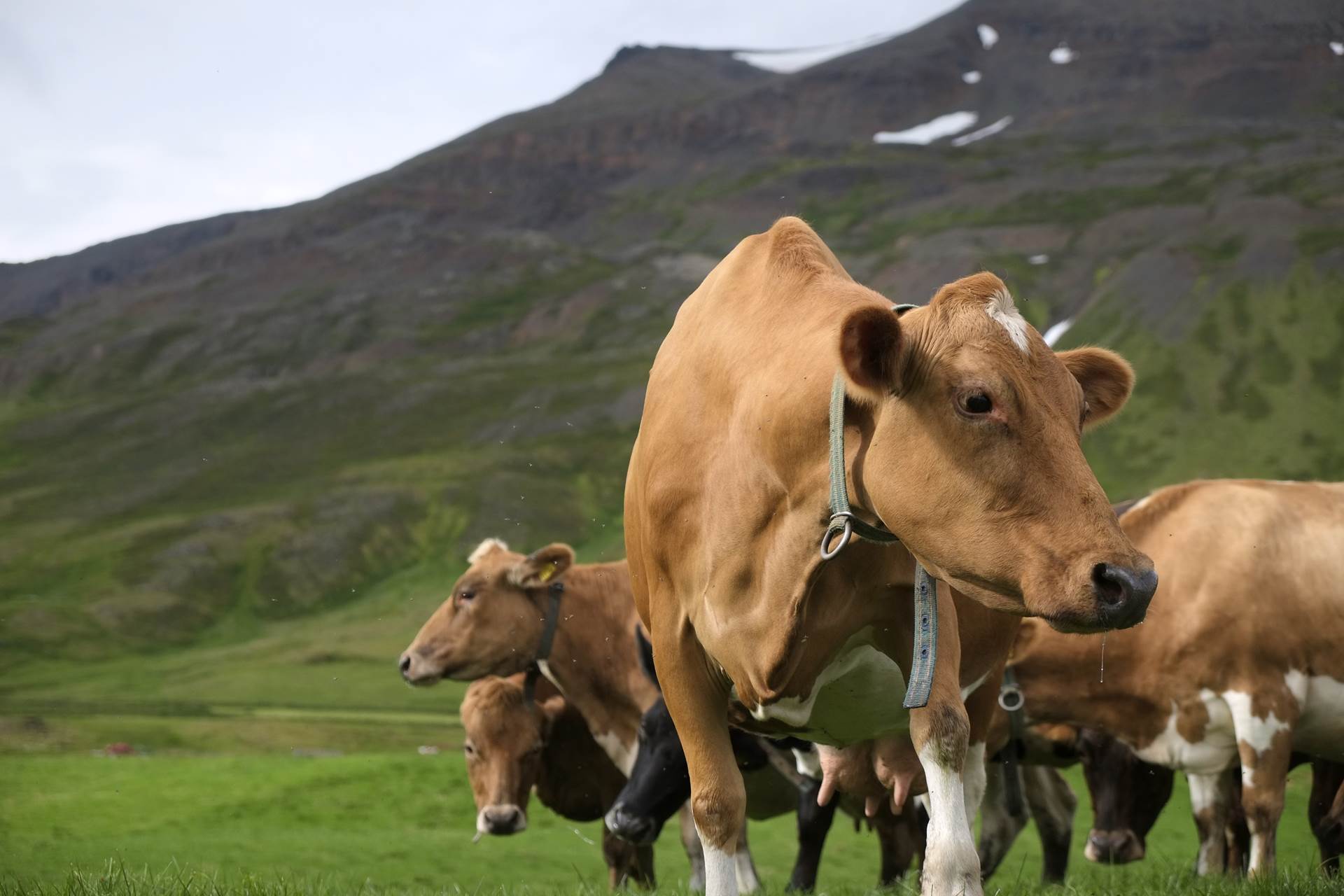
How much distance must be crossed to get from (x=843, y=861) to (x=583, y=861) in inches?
169

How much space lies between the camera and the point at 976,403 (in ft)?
18.2

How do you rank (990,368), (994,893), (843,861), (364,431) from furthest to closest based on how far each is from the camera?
(364,431), (843,861), (994,893), (990,368)

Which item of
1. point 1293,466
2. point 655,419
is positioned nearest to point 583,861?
point 655,419

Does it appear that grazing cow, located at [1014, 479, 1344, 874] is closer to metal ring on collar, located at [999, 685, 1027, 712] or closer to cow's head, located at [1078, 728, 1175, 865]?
metal ring on collar, located at [999, 685, 1027, 712]

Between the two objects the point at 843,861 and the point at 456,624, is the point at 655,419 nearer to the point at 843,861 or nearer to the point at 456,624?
the point at 456,624

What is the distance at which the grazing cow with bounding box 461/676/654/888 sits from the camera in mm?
16141

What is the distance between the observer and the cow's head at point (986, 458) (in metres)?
5.31

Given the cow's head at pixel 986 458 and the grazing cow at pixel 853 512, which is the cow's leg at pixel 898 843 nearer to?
the grazing cow at pixel 853 512

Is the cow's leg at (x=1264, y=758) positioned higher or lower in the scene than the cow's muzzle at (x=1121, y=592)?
lower

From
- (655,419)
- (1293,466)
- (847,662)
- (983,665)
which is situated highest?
(655,419)

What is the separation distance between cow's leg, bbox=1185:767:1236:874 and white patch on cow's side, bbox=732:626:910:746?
767cm

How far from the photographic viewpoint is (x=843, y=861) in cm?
2222

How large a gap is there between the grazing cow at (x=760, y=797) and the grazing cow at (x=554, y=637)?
4.11ft

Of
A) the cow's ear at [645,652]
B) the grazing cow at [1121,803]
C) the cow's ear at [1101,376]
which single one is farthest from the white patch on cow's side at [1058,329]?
the cow's ear at [1101,376]
